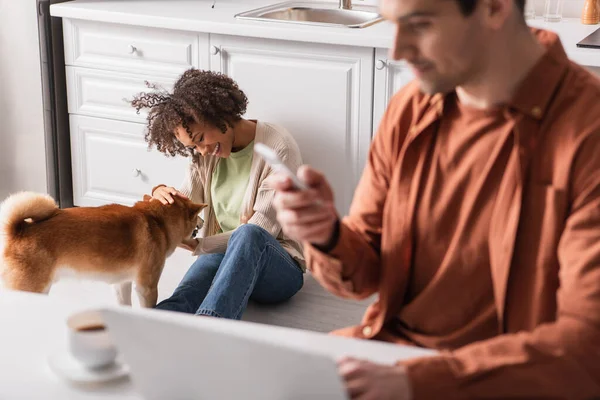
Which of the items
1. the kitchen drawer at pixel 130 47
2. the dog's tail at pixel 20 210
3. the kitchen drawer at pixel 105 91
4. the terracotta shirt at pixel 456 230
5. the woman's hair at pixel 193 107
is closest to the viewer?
the terracotta shirt at pixel 456 230

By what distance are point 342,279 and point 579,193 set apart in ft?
1.24

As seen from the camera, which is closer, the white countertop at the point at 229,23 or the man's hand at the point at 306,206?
the man's hand at the point at 306,206

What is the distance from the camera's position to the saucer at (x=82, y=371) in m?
1.20

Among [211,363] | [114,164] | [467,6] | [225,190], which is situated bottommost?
[114,164]

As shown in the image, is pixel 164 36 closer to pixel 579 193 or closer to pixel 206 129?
pixel 206 129

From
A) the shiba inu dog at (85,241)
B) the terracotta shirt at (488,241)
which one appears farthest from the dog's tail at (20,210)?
the terracotta shirt at (488,241)

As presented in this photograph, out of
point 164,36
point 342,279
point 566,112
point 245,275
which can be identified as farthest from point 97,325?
point 164,36

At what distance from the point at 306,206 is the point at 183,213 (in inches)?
53.9

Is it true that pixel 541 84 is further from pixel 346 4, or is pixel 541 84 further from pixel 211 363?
pixel 346 4

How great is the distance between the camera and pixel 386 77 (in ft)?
9.92

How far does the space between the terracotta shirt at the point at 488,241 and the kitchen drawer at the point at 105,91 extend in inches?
83.1

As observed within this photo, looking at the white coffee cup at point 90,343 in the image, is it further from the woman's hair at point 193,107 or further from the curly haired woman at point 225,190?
the woman's hair at point 193,107

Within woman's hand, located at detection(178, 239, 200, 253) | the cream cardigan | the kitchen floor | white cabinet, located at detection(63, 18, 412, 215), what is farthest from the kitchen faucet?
woman's hand, located at detection(178, 239, 200, 253)

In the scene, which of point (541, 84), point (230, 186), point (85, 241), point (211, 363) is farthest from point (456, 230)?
point (230, 186)
